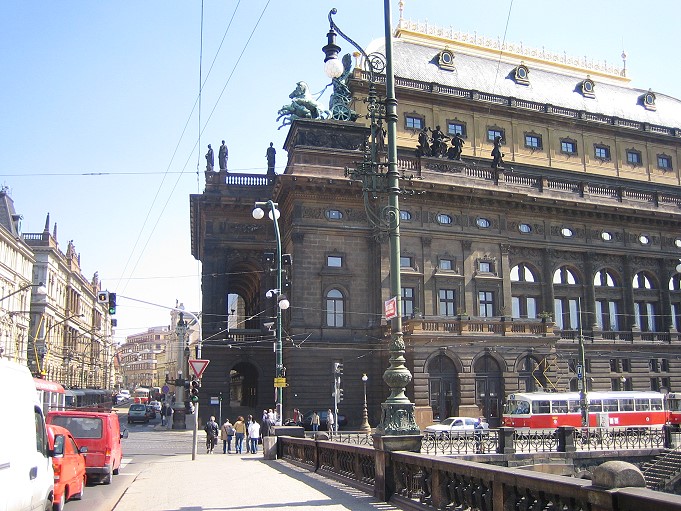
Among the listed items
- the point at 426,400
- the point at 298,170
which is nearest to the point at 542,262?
the point at 426,400

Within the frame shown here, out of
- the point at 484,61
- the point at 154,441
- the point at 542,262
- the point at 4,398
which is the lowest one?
the point at 154,441

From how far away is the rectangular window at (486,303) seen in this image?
48.8 m

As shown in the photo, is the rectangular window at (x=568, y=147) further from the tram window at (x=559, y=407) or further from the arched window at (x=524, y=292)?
the tram window at (x=559, y=407)

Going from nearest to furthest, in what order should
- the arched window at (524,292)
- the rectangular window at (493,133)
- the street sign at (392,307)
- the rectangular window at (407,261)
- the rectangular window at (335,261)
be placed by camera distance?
the street sign at (392,307), the rectangular window at (335,261), the rectangular window at (407,261), the arched window at (524,292), the rectangular window at (493,133)

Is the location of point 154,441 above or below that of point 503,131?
below

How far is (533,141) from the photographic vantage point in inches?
2328

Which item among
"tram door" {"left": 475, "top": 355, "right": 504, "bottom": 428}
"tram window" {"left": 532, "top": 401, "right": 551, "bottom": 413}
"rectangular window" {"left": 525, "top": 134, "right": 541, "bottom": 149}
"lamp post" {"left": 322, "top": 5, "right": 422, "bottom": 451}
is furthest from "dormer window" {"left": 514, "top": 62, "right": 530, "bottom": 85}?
"lamp post" {"left": 322, "top": 5, "right": 422, "bottom": 451}

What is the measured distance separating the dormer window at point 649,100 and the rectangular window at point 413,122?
26.3 m

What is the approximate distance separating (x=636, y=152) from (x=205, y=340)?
41.4 m

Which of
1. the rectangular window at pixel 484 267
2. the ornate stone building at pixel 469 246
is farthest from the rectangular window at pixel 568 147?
the rectangular window at pixel 484 267

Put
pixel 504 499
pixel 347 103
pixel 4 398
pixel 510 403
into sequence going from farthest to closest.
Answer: pixel 347 103
pixel 510 403
pixel 504 499
pixel 4 398

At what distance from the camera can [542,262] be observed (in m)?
52.3

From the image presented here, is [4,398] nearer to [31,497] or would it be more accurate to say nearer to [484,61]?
[31,497]

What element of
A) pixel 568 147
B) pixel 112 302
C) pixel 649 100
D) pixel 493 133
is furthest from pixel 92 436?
pixel 649 100
